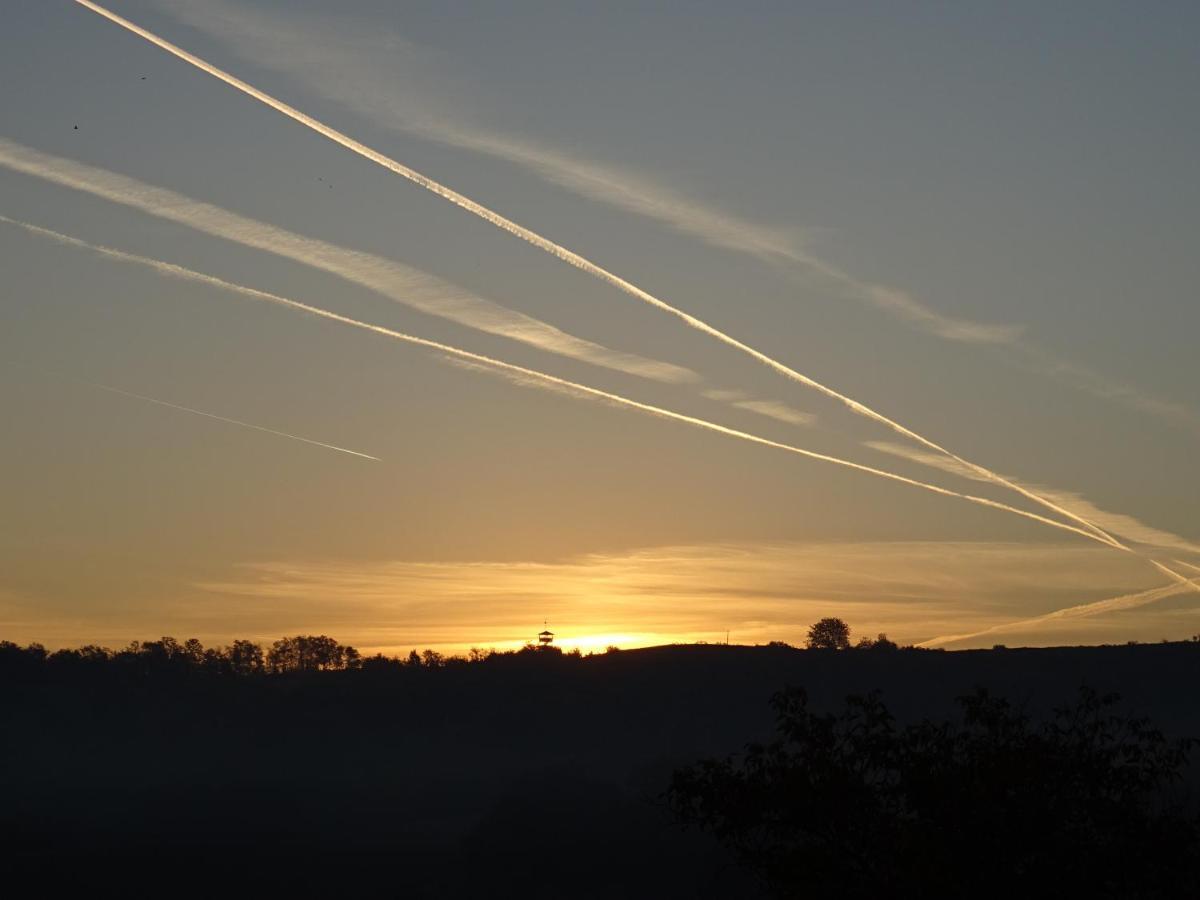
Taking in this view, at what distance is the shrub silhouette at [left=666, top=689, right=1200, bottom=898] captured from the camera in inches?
1107

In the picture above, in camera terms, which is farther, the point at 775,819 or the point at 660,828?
the point at 660,828

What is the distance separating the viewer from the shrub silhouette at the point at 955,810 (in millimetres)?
28109

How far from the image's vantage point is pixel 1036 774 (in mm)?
28422

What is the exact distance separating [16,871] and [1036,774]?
115053mm

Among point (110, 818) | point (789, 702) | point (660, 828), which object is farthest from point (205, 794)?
point (789, 702)

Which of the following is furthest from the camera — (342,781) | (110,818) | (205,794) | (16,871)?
(342,781)

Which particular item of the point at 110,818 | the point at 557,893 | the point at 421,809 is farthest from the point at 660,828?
the point at 110,818

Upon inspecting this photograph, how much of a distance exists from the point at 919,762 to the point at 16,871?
11285 centimetres

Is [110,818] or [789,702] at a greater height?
[789,702]

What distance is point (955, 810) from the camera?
2878 centimetres

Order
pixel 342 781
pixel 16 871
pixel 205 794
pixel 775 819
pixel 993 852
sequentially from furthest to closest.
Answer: pixel 342 781 < pixel 205 794 < pixel 16 871 < pixel 775 819 < pixel 993 852

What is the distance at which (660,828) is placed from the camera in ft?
408

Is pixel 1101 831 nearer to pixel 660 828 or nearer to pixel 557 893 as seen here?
pixel 557 893

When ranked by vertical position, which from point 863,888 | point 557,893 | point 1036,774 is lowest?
point 557,893
